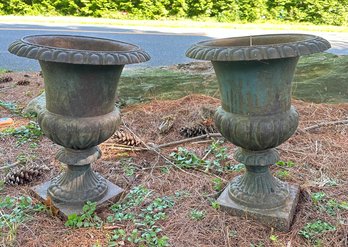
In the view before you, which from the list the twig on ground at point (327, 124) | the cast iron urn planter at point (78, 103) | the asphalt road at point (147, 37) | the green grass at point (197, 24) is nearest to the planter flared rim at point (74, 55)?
the cast iron urn planter at point (78, 103)

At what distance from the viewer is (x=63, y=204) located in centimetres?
237

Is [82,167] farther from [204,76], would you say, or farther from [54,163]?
[204,76]

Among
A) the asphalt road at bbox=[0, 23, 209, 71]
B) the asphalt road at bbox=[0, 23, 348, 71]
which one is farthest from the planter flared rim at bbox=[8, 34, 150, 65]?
the asphalt road at bbox=[0, 23, 348, 71]

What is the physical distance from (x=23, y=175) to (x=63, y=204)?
483 mm

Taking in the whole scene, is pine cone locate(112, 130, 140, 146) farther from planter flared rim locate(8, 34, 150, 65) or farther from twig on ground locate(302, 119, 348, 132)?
twig on ground locate(302, 119, 348, 132)

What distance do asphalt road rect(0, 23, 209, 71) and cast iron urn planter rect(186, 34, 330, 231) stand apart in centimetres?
454

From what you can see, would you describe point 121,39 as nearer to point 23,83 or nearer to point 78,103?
point 23,83

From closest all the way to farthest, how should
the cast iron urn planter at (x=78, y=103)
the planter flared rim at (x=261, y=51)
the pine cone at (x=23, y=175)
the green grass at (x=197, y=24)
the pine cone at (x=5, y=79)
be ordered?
the planter flared rim at (x=261, y=51) → the cast iron urn planter at (x=78, y=103) → the pine cone at (x=23, y=175) → the pine cone at (x=5, y=79) → the green grass at (x=197, y=24)

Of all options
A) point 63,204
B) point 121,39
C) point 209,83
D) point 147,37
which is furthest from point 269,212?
point 147,37

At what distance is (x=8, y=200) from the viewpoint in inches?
94.3

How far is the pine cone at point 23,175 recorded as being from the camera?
8.70 ft

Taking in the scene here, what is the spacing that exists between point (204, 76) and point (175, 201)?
2.95 m

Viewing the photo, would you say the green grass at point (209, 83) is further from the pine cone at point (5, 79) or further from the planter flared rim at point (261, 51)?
the planter flared rim at point (261, 51)

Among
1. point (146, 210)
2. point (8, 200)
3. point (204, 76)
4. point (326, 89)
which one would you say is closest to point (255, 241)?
point (146, 210)
